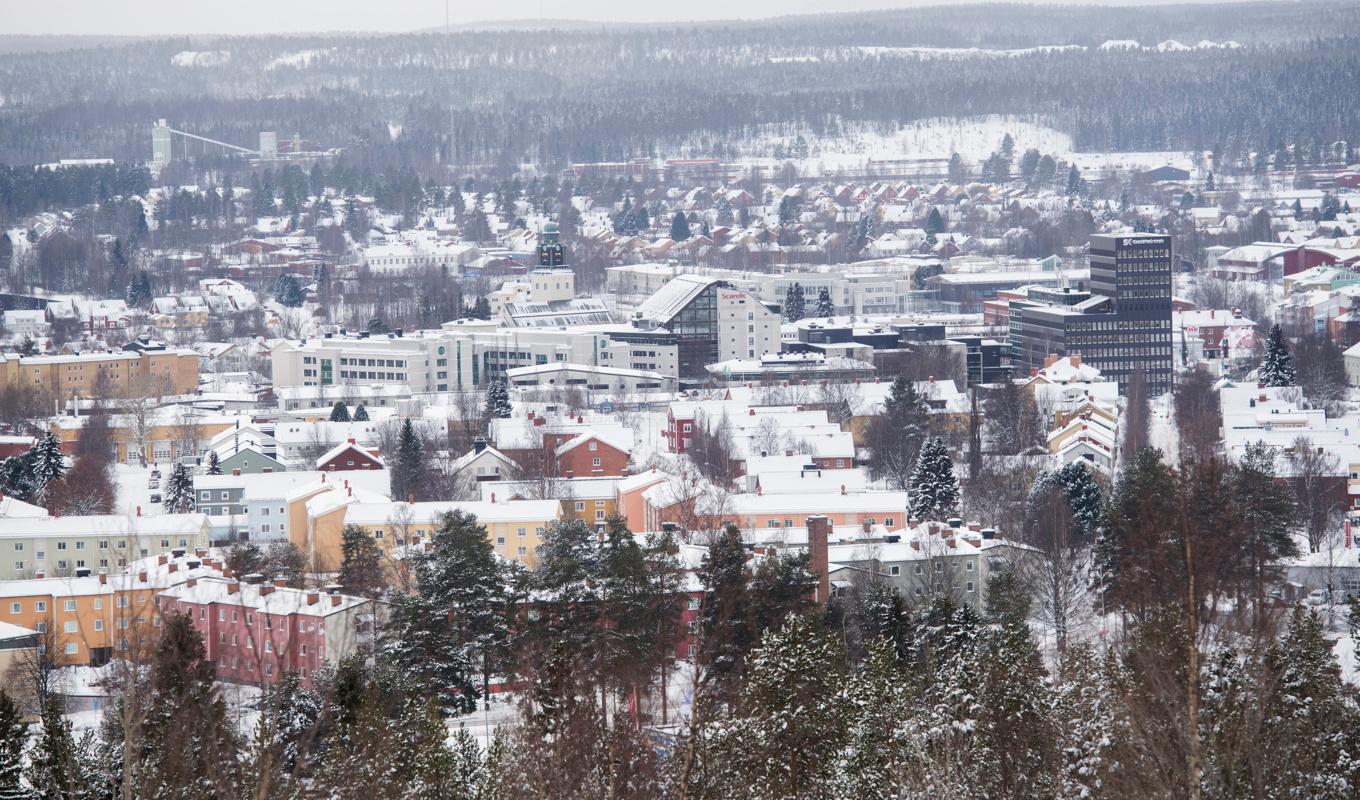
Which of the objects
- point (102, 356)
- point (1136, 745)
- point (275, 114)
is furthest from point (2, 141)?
point (1136, 745)

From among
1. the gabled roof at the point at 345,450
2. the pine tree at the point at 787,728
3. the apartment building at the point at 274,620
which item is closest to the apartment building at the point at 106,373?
the gabled roof at the point at 345,450

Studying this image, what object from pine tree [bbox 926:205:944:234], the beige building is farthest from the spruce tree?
pine tree [bbox 926:205:944:234]

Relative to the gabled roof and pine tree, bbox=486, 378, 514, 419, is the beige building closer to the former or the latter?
the gabled roof

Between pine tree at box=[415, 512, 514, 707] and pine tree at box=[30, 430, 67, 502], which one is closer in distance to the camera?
pine tree at box=[415, 512, 514, 707]

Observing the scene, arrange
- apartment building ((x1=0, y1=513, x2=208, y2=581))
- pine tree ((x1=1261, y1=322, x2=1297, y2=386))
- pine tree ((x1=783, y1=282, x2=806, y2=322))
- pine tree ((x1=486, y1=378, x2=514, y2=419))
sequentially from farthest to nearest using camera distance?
pine tree ((x1=783, y1=282, x2=806, y2=322)), pine tree ((x1=1261, y1=322, x2=1297, y2=386)), pine tree ((x1=486, y1=378, x2=514, y2=419)), apartment building ((x1=0, y1=513, x2=208, y2=581))

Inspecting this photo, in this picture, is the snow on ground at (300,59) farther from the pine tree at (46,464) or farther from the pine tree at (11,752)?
the pine tree at (11,752)
